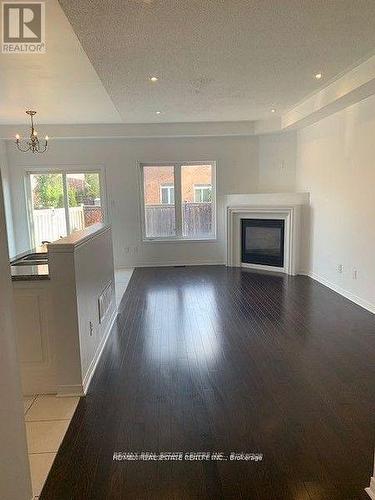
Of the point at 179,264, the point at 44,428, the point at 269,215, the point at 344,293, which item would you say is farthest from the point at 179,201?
the point at 44,428

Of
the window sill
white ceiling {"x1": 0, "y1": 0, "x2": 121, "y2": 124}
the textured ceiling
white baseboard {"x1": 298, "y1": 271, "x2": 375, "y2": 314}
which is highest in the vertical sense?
white ceiling {"x1": 0, "y1": 0, "x2": 121, "y2": 124}

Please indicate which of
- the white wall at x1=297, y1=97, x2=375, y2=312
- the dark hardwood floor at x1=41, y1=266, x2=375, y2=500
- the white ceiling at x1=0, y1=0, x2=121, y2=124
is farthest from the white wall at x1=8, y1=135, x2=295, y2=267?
the dark hardwood floor at x1=41, y1=266, x2=375, y2=500

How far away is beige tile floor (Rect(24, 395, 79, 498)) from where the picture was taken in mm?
1931

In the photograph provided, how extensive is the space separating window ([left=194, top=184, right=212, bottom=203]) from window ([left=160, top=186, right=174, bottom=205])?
506mm

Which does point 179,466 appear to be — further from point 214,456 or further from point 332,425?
point 332,425

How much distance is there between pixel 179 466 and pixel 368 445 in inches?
44.2

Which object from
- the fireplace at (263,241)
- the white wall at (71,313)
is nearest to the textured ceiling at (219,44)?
the white wall at (71,313)

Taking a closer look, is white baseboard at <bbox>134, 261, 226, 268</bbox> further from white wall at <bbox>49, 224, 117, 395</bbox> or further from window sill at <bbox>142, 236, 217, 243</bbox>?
white wall at <bbox>49, 224, 117, 395</bbox>

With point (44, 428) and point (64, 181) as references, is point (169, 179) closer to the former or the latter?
point (64, 181)

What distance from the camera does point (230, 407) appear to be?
8.05 ft

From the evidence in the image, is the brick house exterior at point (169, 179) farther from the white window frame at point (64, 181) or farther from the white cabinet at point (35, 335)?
the white cabinet at point (35, 335)

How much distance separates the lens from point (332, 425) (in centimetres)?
225

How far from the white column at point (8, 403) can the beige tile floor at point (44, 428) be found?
1.32 ft

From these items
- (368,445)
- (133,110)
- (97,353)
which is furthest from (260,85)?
(368,445)
